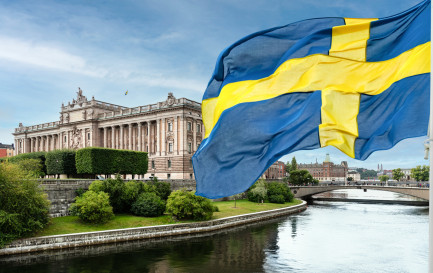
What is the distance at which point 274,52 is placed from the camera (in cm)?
1142

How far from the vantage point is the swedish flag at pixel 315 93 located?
945 cm

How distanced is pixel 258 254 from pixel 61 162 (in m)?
52.2

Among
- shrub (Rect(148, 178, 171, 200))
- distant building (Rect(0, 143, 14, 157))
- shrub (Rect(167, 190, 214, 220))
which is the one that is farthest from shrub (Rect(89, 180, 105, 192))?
distant building (Rect(0, 143, 14, 157))

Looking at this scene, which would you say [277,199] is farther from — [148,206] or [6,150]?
[6,150]

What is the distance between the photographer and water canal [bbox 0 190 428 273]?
28.5 meters

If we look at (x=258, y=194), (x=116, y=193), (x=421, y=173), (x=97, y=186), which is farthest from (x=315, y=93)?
(x=421, y=173)

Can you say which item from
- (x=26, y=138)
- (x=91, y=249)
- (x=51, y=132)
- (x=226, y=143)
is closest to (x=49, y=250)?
(x=91, y=249)

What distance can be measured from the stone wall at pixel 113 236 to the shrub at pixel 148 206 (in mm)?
4717

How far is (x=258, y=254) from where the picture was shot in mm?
33406

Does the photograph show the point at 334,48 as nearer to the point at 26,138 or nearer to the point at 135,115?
the point at 135,115

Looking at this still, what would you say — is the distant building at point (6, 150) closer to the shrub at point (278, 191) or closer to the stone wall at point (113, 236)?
the shrub at point (278, 191)

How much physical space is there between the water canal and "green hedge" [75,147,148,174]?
33.4m

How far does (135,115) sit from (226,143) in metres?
95.9

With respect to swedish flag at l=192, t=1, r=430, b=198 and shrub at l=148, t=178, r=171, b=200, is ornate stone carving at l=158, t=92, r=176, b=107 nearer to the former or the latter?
shrub at l=148, t=178, r=171, b=200
